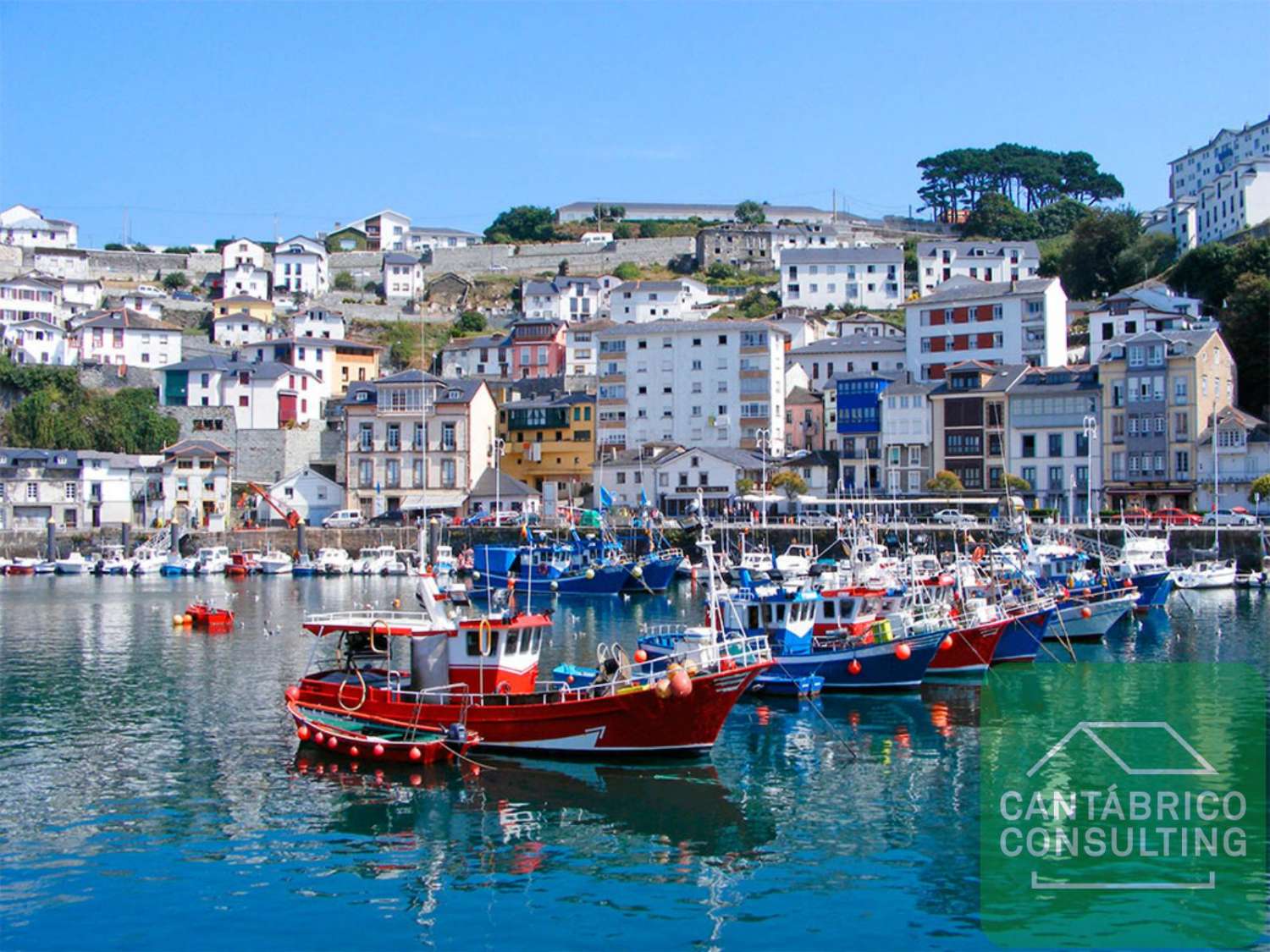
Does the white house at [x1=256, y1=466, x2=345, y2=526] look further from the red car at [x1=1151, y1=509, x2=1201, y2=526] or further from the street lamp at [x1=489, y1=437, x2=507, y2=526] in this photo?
the red car at [x1=1151, y1=509, x2=1201, y2=526]

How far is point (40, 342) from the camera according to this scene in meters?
97.0

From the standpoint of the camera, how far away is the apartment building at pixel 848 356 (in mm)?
85438

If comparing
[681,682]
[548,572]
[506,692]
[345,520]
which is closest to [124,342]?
[345,520]

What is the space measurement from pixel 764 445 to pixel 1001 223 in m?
51.7

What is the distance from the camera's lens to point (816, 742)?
88.6ft

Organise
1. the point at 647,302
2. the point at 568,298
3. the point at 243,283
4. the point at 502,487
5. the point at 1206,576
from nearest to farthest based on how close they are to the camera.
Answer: the point at 1206,576
the point at 502,487
the point at 647,302
the point at 568,298
the point at 243,283

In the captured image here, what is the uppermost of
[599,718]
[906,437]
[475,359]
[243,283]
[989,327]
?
[243,283]

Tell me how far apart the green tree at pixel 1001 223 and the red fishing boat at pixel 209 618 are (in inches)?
3573

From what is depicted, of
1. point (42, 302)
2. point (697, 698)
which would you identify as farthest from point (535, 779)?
point (42, 302)

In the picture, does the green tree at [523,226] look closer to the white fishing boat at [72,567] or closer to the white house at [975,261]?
the white house at [975,261]

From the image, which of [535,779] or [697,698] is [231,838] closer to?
[535,779]

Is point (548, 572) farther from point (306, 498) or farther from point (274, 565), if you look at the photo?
point (306, 498)

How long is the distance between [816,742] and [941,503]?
47.6 metres

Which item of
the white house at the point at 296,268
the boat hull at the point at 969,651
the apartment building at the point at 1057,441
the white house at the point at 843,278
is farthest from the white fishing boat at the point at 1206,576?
the white house at the point at 296,268
